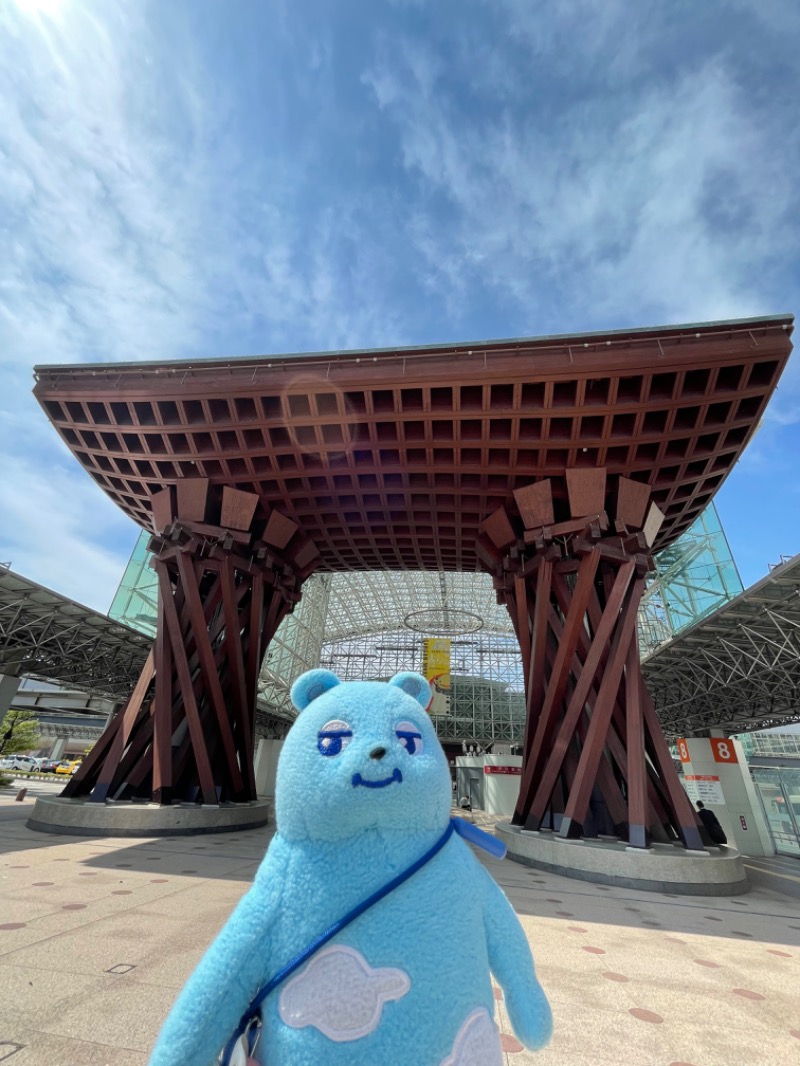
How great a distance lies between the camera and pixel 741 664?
17.4m

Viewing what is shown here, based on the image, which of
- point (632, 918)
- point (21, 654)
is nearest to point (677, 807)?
point (632, 918)

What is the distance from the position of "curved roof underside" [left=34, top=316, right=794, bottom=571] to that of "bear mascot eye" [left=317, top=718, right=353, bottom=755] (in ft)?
36.1

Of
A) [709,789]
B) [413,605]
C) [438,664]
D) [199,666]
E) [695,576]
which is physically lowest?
[709,789]

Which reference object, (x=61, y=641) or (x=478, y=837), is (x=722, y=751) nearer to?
(x=478, y=837)

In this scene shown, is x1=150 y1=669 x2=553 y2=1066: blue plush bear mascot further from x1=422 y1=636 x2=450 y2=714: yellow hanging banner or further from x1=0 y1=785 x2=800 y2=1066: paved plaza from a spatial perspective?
x1=422 y1=636 x2=450 y2=714: yellow hanging banner

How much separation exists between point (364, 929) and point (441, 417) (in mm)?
11756

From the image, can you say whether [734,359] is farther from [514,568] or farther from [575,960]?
[575,960]

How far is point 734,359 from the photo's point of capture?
1091cm

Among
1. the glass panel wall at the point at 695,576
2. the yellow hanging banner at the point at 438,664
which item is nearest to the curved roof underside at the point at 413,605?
the yellow hanging banner at the point at 438,664

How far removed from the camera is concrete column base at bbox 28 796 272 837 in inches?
426

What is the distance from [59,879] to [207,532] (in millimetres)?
8869

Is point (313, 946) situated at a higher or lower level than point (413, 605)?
lower

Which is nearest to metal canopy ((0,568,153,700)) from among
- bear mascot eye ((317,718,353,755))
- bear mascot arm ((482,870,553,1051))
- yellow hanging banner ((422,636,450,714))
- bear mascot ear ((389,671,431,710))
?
yellow hanging banner ((422,636,450,714))

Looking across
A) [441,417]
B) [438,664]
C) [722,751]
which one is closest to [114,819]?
[441,417]
